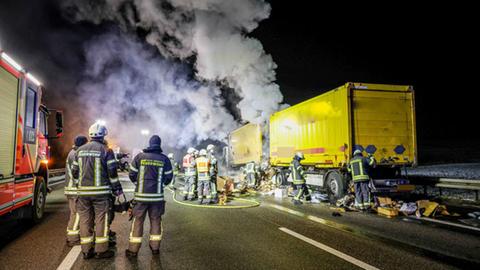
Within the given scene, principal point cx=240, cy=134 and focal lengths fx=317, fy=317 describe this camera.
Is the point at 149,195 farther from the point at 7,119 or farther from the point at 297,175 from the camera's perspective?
the point at 297,175

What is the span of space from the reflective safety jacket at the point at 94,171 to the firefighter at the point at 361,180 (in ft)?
20.7

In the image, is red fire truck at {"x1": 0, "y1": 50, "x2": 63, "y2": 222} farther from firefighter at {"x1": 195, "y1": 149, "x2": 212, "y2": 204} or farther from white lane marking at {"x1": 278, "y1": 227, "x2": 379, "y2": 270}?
white lane marking at {"x1": 278, "y1": 227, "x2": 379, "y2": 270}

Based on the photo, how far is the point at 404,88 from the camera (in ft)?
33.6

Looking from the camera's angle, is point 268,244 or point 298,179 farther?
point 298,179

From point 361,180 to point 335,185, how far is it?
1.79 m

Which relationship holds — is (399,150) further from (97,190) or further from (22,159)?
(22,159)

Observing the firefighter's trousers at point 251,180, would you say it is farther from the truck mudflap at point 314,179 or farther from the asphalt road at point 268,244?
the asphalt road at point 268,244

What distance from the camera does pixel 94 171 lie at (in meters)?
4.43

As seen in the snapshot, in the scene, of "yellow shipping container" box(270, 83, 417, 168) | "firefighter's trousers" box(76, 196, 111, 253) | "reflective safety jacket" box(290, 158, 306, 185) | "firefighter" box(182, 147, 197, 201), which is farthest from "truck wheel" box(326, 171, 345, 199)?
"firefighter's trousers" box(76, 196, 111, 253)

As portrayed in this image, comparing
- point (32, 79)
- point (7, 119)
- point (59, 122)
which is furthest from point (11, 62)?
point (59, 122)

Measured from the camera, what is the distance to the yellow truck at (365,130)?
962 centimetres

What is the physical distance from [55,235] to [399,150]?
370 inches

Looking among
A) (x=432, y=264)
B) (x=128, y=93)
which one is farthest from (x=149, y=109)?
(x=432, y=264)

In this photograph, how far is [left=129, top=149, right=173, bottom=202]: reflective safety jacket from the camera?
4.50m
